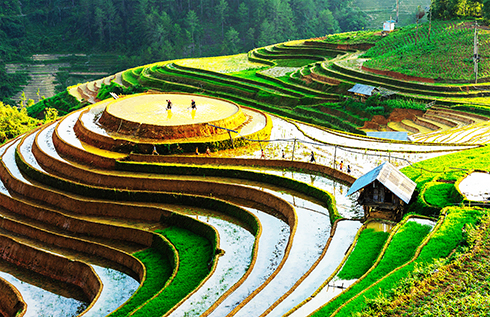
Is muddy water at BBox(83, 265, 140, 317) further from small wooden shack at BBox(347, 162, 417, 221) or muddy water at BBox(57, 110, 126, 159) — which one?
small wooden shack at BBox(347, 162, 417, 221)

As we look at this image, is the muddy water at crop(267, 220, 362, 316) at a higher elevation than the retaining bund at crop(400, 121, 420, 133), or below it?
below

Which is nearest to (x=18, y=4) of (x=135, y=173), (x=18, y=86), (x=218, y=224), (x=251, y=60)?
(x=18, y=86)

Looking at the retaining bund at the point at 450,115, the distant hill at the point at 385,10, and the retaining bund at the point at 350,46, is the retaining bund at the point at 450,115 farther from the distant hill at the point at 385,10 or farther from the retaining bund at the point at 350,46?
the distant hill at the point at 385,10

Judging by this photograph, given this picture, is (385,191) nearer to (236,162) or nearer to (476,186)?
(476,186)

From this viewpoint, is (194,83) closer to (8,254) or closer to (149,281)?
(8,254)

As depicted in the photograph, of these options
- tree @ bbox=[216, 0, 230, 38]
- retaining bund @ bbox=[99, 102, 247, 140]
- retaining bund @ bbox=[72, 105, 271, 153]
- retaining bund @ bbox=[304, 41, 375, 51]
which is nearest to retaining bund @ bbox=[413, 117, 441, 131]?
retaining bund @ bbox=[72, 105, 271, 153]

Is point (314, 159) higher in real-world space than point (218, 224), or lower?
higher
